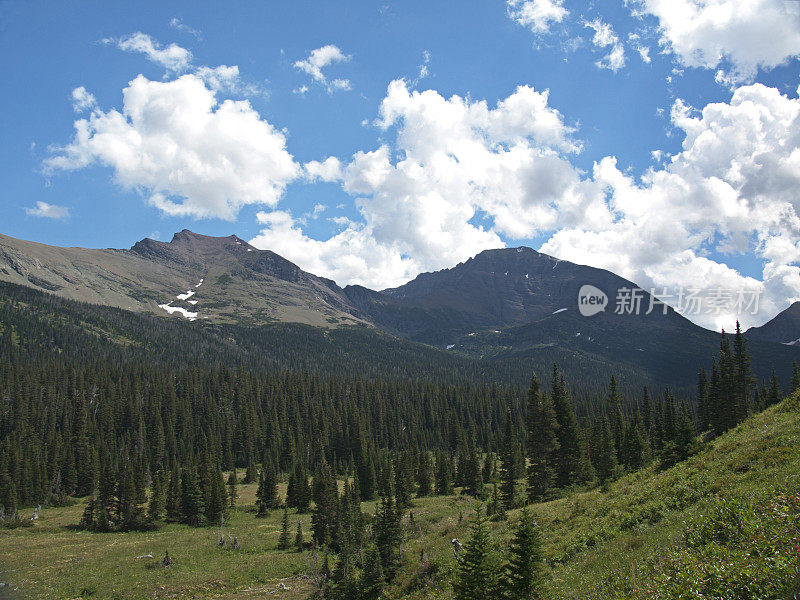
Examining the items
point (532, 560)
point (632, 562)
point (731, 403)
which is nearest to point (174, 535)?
point (532, 560)

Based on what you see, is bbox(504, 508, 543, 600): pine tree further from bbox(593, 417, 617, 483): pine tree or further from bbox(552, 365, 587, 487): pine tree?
bbox(593, 417, 617, 483): pine tree

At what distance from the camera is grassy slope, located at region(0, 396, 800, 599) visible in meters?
18.3

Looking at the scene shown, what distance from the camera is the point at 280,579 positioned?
4444 cm

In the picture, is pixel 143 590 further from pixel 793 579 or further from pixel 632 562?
pixel 793 579

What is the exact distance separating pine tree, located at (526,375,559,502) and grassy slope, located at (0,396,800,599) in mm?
8546

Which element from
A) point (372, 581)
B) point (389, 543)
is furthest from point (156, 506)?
point (389, 543)

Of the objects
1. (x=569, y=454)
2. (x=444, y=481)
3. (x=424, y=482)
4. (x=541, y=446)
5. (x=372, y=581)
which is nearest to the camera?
(x=372, y=581)

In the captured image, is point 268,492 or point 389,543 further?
point 268,492

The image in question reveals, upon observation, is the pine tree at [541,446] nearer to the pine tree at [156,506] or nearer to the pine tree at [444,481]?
the pine tree at [444,481]

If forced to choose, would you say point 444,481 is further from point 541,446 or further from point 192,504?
point 192,504

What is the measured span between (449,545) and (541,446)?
2186cm

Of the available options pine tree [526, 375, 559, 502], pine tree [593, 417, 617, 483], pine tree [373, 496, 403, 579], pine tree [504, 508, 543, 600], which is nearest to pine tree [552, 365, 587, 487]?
pine tree [526, 375, 559, 502]

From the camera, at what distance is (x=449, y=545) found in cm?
3406

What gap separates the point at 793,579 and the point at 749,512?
5509mm
